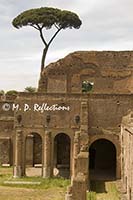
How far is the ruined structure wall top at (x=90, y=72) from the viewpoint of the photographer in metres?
45.0

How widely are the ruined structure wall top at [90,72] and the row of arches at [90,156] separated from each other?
5.70 meters

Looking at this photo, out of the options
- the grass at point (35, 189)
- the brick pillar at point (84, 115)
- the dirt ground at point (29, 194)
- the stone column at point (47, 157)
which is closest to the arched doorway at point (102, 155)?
the brick pillar at point (84, 115)

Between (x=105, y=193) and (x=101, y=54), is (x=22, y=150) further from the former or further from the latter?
(x=101, y=54)

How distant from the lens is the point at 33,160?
42406mm

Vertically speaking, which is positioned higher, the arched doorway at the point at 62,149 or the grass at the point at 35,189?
the arched doorway at the point at 62,149

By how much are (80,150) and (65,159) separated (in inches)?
429

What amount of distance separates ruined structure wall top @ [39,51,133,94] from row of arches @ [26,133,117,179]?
18.7ft

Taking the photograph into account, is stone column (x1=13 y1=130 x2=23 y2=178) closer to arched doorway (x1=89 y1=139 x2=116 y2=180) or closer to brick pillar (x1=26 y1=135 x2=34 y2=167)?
brick pillar (x1=26 y1=135 x2=34 y2=167)

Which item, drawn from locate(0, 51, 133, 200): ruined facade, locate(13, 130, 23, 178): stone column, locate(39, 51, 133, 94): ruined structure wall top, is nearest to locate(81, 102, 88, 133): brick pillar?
locate(0, 51, 133, 200): ruined facade

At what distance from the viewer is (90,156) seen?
41.0 meters

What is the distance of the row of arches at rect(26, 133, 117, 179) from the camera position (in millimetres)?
38144

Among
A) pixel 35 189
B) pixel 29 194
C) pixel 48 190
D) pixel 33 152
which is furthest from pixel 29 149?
pixel 29 194

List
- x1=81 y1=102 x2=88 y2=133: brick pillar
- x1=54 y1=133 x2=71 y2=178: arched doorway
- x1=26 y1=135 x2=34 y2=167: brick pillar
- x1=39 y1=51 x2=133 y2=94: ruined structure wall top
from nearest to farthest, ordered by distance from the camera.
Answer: x1=81 y1=102 x2=88 y2=133: brick pillar, x1=26 y1=135 x2=34 y2=167: brick pillar, x1=54 y1=133 x2=71 y2=178: arched doorway, x1=39 y1=51 x2=133 y2=94: ruined structure wall top

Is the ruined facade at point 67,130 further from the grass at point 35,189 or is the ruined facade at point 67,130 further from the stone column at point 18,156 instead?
the grass at point 35,189
